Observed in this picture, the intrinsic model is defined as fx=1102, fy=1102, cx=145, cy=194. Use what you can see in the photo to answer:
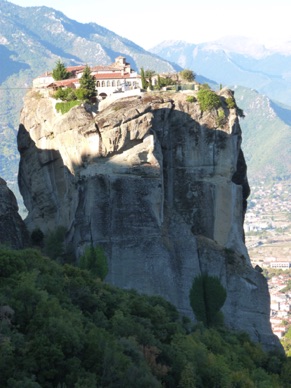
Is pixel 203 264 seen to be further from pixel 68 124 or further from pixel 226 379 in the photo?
pixel 226 379

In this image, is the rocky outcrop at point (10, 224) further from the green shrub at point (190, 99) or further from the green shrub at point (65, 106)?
the green shrub at point (190, 99)

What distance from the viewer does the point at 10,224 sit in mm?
44000

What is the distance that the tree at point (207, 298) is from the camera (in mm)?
44469

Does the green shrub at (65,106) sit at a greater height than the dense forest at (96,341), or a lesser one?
greater

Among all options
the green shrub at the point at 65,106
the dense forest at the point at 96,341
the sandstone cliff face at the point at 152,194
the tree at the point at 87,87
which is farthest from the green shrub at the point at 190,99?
the dense forest at the point at 96,341

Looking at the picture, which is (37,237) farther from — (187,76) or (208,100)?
(187,76)

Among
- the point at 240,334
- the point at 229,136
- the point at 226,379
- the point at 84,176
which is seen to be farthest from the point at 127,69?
Result: the point at 226,379

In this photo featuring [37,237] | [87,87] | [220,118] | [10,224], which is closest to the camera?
[10,224]

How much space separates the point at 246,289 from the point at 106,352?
20.4 m

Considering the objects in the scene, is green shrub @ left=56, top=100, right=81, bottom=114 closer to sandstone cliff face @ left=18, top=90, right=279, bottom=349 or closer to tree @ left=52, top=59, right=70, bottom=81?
sandstone cliff face @ left=18, top=90, right=279, bottom=349

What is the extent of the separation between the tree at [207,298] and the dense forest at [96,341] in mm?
4641

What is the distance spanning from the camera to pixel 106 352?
26656 millimetres

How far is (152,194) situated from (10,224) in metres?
5.83

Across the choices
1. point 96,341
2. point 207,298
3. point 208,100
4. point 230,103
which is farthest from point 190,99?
point 96,341
